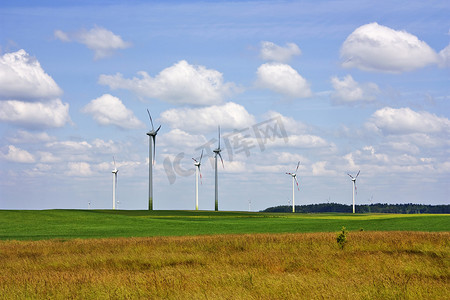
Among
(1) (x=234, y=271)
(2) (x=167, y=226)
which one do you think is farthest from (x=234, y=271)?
(2) (x=167, y=226)

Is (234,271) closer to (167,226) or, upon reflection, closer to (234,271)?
(234,271)

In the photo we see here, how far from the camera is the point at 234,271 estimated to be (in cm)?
2039

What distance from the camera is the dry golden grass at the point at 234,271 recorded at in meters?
16.2

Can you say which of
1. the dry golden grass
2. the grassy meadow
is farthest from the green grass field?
the dry golden grass

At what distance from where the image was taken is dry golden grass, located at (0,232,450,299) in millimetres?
16188

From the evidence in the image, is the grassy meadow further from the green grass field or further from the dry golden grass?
the green grass field

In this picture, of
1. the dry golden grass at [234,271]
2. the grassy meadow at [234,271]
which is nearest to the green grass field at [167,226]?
the grassy meadow at [234,271]

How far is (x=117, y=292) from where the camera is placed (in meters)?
16.5

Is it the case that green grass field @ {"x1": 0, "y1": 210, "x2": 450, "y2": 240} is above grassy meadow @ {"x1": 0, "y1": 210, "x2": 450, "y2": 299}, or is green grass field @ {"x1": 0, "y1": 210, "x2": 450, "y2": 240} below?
below

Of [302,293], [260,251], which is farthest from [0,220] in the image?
[302,293]

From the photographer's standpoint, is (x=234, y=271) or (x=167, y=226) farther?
(x=167, y=226)

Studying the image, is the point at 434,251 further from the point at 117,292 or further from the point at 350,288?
the point at 117,292

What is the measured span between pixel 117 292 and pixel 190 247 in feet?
50.9

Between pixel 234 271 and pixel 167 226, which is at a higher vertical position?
pixel 234 271
